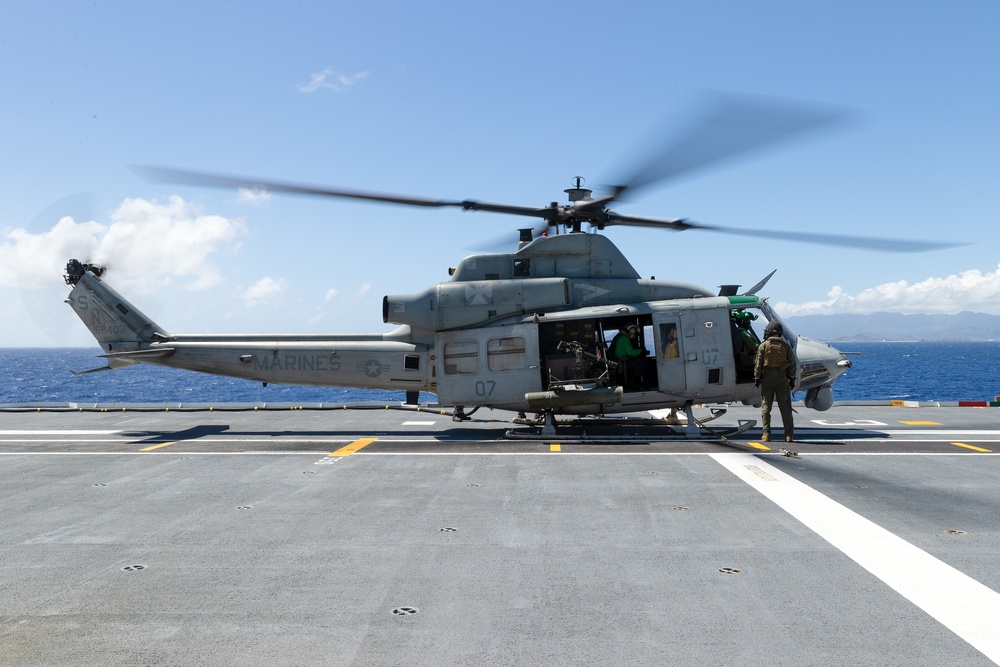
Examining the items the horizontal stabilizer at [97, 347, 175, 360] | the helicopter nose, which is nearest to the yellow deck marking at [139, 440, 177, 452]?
the horizontal stabilizer at [97, 347, 175, 360]

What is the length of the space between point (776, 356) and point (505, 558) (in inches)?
342

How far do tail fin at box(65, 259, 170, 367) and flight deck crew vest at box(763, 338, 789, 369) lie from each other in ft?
42.7

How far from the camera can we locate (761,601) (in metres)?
4.73

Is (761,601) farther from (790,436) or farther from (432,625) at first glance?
(790,436)

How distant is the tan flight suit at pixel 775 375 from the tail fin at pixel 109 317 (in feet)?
42.5

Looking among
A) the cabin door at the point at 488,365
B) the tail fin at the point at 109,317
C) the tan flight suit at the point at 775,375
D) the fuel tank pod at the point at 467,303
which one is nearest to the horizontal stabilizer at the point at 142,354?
Answer: the tail fin at the point at 109,317

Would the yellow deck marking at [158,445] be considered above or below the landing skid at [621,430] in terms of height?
above

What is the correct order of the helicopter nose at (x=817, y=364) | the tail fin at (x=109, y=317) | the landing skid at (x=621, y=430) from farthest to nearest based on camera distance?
the tail fin at (x=109, y=317), the helicopter nose at (x=817, y=364), the landing skid at (x=621, y=430)

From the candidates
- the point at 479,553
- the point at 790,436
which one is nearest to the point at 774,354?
the point at 790,436

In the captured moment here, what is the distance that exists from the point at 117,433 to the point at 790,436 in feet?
45.5

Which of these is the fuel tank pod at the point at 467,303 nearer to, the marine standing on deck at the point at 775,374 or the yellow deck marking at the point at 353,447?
the yellow deck marking at the point at 353,447

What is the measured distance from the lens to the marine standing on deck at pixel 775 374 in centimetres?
1263

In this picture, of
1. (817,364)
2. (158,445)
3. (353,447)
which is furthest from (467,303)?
(817,364)

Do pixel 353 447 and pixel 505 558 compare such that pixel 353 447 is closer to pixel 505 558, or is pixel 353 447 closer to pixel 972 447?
pixel 505 558
